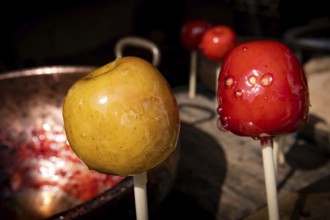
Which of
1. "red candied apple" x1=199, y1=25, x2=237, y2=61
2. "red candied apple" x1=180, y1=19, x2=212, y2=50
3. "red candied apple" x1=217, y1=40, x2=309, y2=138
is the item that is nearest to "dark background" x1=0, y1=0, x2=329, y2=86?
"red candied apple" x1=180, y1=19, x2=212, y2=50

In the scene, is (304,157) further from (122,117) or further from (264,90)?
(122,117)

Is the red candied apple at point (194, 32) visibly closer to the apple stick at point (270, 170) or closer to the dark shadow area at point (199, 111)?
the dark shadow area at point (199, 111)

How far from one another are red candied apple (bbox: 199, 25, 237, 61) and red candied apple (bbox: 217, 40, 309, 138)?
0.64 m

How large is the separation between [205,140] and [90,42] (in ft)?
5.51

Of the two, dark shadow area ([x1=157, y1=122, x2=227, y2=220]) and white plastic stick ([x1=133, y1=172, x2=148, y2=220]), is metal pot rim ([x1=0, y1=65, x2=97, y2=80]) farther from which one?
white plastic stick ([x1=133, y1=172, x2=148, y2=220])

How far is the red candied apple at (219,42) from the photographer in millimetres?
1157

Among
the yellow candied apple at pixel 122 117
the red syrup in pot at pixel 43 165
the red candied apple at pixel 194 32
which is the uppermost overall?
the yellow candied apple at pixel 122 117

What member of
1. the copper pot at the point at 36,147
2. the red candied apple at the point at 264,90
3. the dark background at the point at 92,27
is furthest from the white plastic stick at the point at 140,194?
the dark background at the point at 92,27

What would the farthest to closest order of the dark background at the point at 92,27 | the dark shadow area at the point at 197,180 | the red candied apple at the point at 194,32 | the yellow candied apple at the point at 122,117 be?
1. the dark background at the point at 92,27
2. the red candied apple at the point at 194,32
3. the dark shadow area at the point at 197,180
4. the yellow candied apple at the point at 122,117

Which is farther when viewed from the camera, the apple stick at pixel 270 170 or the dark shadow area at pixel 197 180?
the dark shadow area at pixel 197 180

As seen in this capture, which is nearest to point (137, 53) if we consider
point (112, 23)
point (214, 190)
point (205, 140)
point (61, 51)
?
point (112, 23)

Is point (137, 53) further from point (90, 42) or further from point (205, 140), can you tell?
point (205, 140)

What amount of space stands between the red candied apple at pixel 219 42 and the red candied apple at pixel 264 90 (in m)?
0.64

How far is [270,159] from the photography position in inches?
21.2
